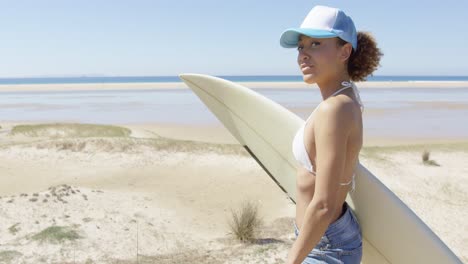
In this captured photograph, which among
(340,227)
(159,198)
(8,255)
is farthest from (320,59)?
(159,198)

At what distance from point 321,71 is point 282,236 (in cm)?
408

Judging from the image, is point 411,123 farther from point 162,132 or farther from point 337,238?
point 337,238

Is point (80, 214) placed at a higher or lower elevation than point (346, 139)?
lower

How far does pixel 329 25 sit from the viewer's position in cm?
153

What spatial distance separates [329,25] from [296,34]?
137 millimetres

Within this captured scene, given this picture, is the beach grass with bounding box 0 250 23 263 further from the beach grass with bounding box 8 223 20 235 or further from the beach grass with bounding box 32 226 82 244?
the beach grass with bounding box 8 223 20 235

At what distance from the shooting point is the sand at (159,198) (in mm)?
4777

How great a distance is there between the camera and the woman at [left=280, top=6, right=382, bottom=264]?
1.42m

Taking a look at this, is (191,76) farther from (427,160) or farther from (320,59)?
(427,160)

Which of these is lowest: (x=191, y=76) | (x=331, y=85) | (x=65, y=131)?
(x=65, y=131)

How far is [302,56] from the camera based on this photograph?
1.63 metres

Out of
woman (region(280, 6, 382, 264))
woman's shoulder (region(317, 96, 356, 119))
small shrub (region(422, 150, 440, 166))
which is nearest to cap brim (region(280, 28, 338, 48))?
woman (region(280, 6, 382, 264))

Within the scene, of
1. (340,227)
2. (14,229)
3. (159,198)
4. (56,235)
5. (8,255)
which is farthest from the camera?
(159,198)

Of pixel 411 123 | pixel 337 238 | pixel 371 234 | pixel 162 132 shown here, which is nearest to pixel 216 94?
pixel 371 234
